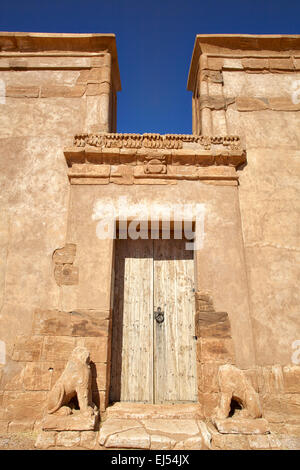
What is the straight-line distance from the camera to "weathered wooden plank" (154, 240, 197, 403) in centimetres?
424

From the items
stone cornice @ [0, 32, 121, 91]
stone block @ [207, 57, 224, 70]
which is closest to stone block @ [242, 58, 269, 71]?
stone block @ [207, 57, 224, 70]

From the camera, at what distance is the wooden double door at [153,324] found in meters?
4.24

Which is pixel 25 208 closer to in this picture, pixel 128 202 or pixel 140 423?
pixel 128 202

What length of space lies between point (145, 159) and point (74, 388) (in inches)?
127

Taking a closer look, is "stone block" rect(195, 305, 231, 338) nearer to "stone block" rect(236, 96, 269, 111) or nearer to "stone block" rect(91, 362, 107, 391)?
"stone block" rect(91, 362, 107, 391)

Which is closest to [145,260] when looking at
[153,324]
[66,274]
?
[153,324]

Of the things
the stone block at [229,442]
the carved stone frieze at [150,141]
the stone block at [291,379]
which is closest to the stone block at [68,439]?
the stone block at [229,442]

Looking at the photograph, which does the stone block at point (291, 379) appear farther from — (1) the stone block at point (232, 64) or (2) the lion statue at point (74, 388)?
(1) the stone block at point (232, 64)

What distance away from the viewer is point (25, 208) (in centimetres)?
469

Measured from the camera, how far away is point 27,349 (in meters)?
4.03

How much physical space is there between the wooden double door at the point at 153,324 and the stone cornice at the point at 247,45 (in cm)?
366

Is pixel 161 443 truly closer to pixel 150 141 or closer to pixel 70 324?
pixel 70 324

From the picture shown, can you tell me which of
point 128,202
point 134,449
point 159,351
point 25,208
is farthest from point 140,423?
point 25,208
